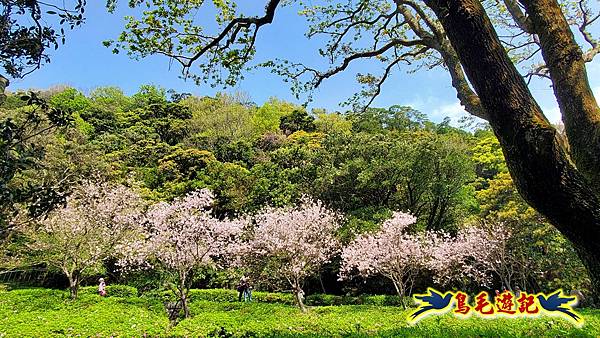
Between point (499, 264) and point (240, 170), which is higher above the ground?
point (240, 170)

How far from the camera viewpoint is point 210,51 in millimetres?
5043

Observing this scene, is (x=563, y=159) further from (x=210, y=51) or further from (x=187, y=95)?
(x=187, y=95)

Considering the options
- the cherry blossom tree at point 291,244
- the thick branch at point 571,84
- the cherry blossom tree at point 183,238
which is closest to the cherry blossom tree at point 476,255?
the cherry blossom tree at point 291,244

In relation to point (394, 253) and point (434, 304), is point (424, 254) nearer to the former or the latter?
point (394, 253)

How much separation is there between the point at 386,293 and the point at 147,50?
16450 millimetres

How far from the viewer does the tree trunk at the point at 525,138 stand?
211 centimetres

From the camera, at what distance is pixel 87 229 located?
15.0 metres

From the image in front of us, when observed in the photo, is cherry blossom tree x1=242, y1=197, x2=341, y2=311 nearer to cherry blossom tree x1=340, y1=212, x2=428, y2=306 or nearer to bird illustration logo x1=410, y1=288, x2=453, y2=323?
cherry blossom tree x1=340, y1=212, x2=428, y2=306

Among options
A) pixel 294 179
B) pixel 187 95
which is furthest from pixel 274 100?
pixel 294 179

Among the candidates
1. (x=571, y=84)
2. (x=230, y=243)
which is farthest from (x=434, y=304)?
(x=230, y=243)

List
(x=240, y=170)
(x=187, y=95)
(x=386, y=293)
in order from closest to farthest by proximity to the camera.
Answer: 1. (x=386, y=293)
2. (x=240, y=170)
3. (x=187, y=95)

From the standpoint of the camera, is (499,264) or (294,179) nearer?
(499,264)

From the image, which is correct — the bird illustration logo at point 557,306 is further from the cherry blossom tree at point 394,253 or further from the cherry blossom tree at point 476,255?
the cherry blossom tree at point 476,255

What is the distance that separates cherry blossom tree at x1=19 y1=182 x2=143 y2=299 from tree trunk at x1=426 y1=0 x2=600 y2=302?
14834 millimetres
